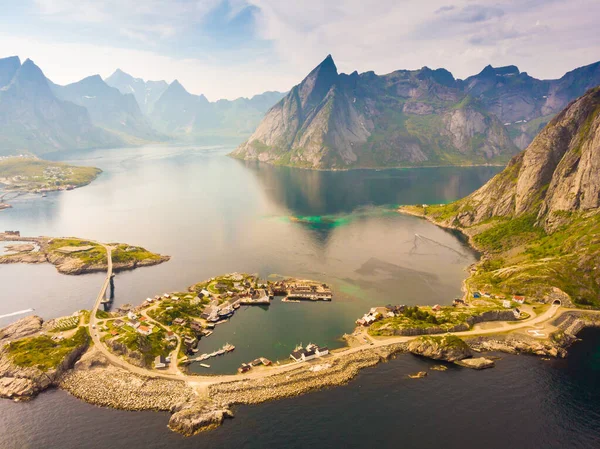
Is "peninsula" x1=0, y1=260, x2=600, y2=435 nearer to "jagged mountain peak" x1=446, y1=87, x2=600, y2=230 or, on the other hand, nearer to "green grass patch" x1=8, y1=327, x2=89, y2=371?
"green grass patch" x1=8, y1=327, x2=89, y2=371

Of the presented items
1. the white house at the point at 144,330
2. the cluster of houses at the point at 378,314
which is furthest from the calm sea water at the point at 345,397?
the white house at the point at 144,330

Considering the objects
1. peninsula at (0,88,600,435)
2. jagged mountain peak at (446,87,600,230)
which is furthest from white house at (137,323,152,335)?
jagged mountain peak at (446,87,600,230)

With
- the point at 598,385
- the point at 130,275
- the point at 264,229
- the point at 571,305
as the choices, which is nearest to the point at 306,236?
the point at 264,229

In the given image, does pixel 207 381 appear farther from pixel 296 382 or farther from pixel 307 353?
pixel 307 353

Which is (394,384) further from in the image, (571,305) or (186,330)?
(571,305)

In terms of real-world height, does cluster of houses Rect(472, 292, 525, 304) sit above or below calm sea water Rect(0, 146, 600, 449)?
above

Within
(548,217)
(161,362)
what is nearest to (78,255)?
(161,362)
